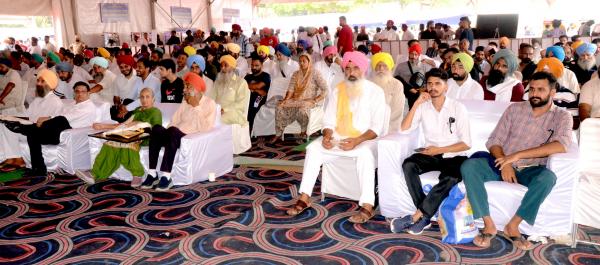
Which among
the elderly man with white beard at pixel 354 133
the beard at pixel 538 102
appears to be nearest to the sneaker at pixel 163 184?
the elderly man with white beard at pixel 354 133

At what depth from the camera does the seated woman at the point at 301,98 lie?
20.9 feet

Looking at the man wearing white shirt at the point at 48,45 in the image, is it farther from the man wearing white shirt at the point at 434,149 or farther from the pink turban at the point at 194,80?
the man wearing white shirt at the point at 434,149

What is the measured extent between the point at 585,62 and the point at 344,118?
15.3 feet

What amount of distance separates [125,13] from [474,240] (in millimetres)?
14506

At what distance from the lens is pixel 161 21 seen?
1700 cm

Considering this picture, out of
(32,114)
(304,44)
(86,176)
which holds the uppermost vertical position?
(304,44)

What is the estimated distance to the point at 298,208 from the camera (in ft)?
Result: 12.9

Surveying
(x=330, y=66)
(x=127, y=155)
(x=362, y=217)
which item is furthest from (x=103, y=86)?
(x=362, y=217)

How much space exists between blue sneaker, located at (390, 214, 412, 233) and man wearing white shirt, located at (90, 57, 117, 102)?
4629 mm

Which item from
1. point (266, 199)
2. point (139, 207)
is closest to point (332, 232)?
point (266, 199)

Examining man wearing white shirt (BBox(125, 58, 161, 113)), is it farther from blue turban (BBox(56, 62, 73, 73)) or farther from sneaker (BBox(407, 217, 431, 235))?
sneaker (BBox(407, 217, 431, 235))

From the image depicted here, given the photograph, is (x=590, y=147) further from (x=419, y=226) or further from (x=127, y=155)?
(x=127, y=155)

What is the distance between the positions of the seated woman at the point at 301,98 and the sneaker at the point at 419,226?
9.98ft

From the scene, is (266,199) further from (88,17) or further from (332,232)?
(88,17)
